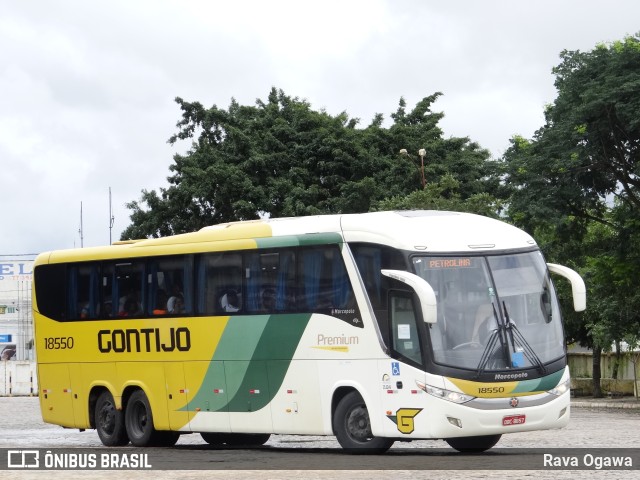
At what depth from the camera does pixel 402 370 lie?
18906 mm

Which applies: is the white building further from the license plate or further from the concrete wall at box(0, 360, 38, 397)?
the license plate

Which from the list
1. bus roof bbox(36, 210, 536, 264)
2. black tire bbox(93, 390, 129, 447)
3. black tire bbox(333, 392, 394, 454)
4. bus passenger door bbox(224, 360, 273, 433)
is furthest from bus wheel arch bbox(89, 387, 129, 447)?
black tire bbox(333, 392, 394, 454)

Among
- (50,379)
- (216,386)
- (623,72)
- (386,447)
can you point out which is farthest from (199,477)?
(623,72)

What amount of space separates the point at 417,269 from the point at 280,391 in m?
3.42

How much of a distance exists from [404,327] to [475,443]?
7.69 feet

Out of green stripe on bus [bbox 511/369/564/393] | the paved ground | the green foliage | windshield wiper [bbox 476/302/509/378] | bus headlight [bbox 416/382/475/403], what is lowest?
the paved ground

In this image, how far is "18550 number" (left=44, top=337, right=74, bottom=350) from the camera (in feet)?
82.3

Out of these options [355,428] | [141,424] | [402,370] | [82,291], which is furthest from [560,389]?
[82,291]

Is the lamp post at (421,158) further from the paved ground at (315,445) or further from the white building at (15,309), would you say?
the white building at (15,309)

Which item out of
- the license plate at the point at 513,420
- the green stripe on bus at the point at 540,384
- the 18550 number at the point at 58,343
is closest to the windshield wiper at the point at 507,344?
the green stripe on bus at the point at 540,384

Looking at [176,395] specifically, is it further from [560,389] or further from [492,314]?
[560,389]

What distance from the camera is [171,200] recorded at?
6306cm

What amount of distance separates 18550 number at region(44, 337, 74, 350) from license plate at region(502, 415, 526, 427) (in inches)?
377

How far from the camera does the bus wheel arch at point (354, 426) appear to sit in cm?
1942
